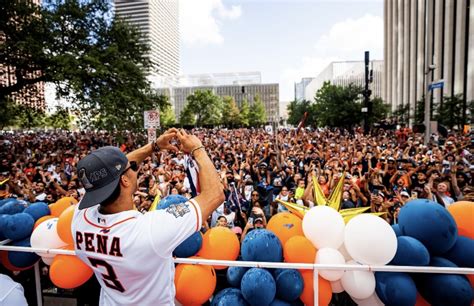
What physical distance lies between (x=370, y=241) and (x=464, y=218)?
41.5 inches

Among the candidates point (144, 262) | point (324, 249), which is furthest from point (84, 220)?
point (324, 249)

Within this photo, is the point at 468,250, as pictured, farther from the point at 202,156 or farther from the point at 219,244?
the point at 202,156

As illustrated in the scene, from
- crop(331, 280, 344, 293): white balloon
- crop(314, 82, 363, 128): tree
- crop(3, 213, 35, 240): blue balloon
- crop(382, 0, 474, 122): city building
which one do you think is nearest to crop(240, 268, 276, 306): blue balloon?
crop(331, 280, 344, 293): white balloon

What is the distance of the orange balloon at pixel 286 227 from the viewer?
2.99m

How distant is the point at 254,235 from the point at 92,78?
748 inches

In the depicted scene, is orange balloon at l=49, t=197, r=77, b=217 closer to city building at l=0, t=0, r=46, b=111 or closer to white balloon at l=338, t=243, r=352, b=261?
white balloon at l=338, t=243, r=352, b=261

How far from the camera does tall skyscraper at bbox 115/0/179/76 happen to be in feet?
456

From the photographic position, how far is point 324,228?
2.77 m

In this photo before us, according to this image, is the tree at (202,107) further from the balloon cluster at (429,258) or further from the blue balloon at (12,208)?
the balloon cluster at (429,258)

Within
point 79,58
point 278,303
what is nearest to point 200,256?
point 278,303

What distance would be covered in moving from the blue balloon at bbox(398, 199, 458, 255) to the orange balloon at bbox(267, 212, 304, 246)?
3.12ft

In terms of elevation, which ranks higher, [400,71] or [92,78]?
[400,71]

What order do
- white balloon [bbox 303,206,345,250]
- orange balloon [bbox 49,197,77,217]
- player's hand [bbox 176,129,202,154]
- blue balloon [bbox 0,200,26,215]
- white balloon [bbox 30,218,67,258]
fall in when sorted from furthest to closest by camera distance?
orange balloon [bbox 49,197,77,217] → blue balloon [bbox 0,200,26,215] → white balloon [bbox 30,218,67,258] → white balloon [bbox 303,206,345,250] → player's hand [bbox 176,129,202,154]

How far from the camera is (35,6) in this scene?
19266 millimetres
